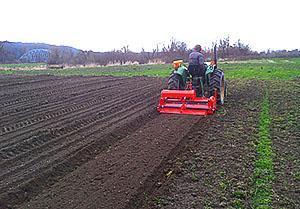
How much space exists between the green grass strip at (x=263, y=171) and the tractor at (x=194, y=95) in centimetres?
182

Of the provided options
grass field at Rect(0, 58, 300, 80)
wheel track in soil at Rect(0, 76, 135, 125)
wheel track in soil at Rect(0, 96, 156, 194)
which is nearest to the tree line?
grass field at Rect(0, 58, 300, 80)

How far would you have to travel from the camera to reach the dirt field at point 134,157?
15.6 feet

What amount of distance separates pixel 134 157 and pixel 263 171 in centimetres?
209

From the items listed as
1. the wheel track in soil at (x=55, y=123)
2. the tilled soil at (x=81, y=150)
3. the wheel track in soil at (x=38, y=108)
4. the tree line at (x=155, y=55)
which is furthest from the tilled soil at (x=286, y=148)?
the tree line at (x=155, y=55)

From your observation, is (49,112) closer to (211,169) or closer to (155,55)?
(211,169)

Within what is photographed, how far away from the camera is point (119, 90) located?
1570cm

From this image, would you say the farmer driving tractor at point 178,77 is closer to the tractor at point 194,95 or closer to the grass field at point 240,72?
the tractor at point 194,95

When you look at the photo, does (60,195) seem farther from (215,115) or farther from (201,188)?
(215,115)

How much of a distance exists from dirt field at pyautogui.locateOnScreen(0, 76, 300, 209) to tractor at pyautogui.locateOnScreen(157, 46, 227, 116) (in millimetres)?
352

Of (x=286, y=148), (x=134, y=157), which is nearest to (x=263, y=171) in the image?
(x=286, y=148)

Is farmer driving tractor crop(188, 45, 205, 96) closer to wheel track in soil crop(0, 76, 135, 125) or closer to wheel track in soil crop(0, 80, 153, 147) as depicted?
wheel track in soil crop(0, 80, 153, 147)

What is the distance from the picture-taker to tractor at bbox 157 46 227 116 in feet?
31.5

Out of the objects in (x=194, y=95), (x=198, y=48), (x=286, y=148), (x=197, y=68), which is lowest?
(x=286, y=148)

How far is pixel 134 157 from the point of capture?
630 cm
